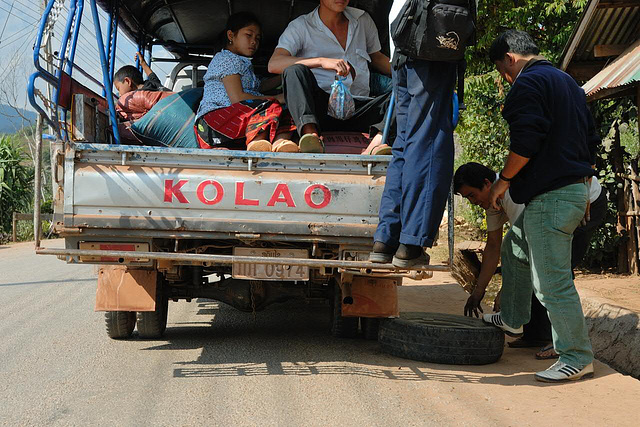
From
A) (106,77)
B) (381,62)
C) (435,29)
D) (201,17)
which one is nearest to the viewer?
(435,29)

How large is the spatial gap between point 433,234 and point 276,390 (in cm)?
141

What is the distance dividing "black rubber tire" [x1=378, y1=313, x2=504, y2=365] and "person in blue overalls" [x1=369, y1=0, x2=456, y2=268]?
105 centimetres

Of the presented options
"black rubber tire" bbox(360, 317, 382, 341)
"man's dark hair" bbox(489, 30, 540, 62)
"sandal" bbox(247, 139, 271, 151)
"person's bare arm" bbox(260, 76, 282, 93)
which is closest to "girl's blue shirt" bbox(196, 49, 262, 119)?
"person's bare arm" bbox(260, 76, 282, 93)

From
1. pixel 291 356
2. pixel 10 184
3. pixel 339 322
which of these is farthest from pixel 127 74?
pixel 10 184

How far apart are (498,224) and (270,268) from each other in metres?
1.99

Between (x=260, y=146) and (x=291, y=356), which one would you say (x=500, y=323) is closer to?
(x=291, y=356)

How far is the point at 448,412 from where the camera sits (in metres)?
4.03

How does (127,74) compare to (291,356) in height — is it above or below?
above

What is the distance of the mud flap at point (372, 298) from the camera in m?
5.58

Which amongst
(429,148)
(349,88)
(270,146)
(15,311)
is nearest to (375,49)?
(349,88)

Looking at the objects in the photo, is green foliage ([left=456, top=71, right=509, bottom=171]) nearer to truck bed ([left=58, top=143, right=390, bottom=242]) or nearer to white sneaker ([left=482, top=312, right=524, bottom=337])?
white sneaker ([left=482, top=312, right=524, bottom=337])

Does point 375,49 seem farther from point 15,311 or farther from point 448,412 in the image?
point 15,311

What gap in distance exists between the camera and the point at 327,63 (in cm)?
530

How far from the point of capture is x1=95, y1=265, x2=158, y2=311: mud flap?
18.1ft
